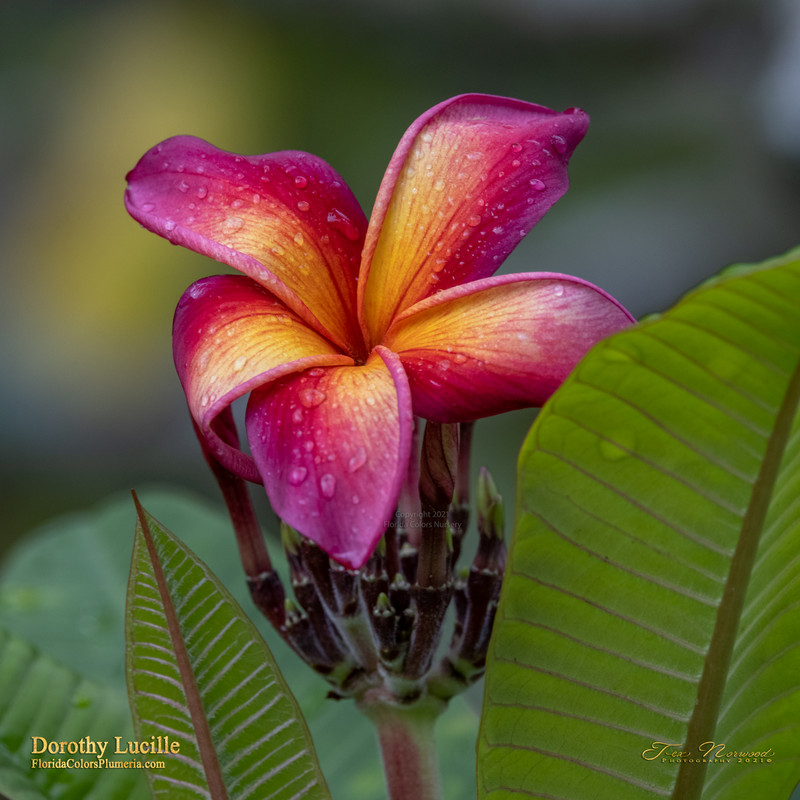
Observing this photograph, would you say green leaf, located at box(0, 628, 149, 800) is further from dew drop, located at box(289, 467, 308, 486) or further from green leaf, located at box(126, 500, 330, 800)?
dew drop, located at box(289, 467, 308, 486)

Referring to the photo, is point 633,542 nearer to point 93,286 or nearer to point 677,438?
point 677,438

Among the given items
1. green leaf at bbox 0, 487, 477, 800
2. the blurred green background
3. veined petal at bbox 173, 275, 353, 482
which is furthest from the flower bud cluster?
the blurred green background

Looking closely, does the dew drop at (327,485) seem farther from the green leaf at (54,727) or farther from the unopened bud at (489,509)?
the green leaf at (54,727)

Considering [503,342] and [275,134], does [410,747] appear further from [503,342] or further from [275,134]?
[275,134]

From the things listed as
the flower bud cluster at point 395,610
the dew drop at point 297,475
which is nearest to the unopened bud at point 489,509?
the flower bud cluster at point 395,610

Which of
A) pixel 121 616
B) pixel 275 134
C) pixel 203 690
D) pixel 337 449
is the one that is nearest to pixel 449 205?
pixel 337 449

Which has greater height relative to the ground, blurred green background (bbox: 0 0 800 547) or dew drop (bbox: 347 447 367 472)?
dew drop (bbox: 347 447 367 472)
